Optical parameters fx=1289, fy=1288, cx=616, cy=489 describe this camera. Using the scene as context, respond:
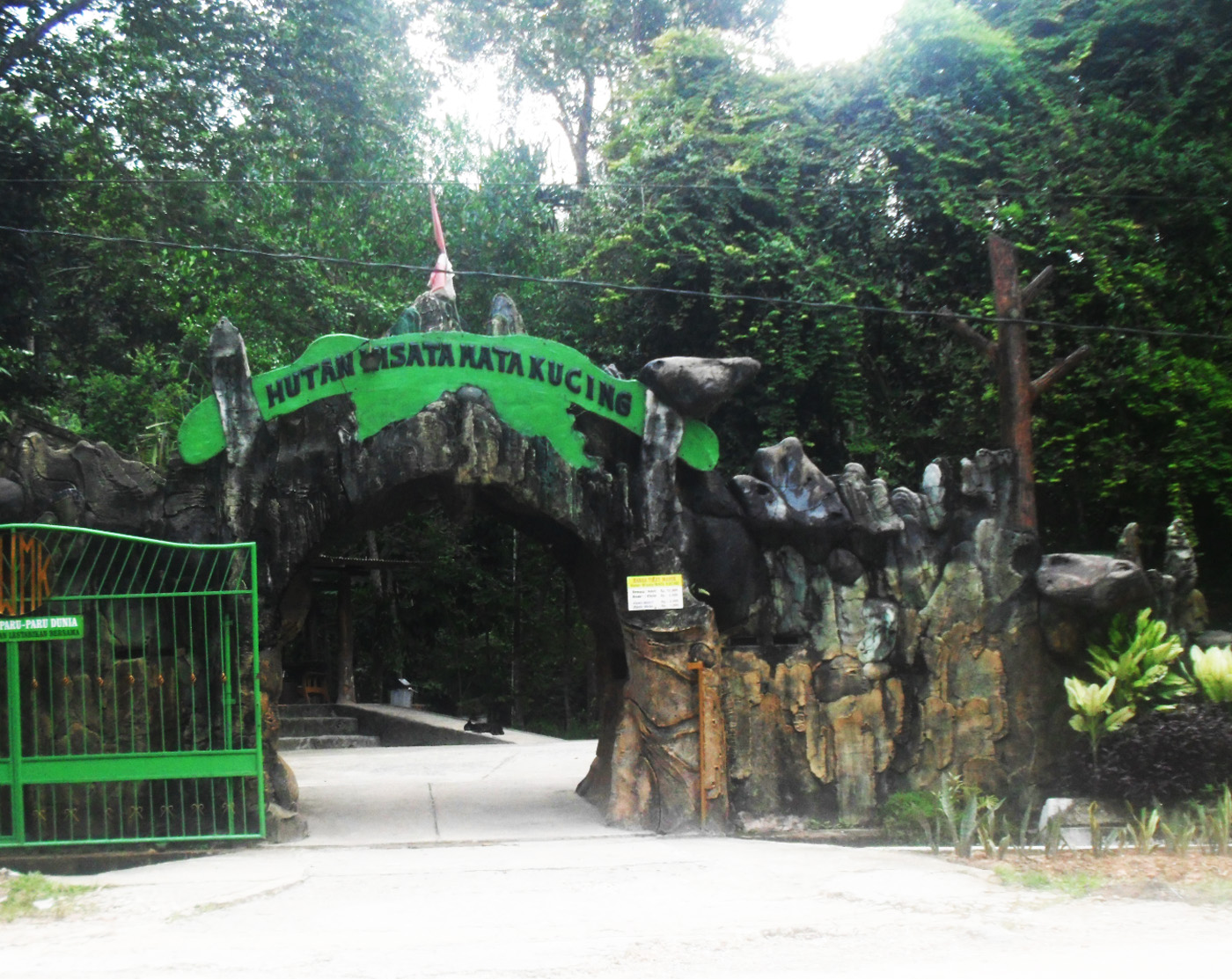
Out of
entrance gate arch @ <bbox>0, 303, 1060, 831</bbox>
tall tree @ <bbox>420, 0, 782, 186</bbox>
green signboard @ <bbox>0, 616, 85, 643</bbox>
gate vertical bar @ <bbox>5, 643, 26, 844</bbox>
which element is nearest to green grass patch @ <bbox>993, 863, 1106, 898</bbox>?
entrance gate arch @ <bbox>0, 303, 1060, 831</bbox>

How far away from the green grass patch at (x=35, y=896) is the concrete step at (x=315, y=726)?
38.8ft

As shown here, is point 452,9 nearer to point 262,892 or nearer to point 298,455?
point 298,455

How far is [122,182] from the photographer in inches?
707

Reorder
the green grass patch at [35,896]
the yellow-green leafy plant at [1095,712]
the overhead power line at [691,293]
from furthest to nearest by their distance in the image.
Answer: the overhead power line at [691,293] < the yellow-green leafy plant at [1095,712] < the green grass patch at [35,896]

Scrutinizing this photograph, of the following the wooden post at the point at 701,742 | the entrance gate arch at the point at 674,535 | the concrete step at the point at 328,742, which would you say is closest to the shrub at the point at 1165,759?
the entrance gate arch at the point at 674,535

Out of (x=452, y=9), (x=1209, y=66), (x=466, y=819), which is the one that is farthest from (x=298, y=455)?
(x=452, y=9)

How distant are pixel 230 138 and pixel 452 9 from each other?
34.7 feet

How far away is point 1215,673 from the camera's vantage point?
11180 mm

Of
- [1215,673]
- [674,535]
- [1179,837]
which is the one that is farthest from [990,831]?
[674,535]

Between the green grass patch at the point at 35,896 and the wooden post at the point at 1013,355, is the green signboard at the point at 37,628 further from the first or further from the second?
the wooden post at the point at 1013,355

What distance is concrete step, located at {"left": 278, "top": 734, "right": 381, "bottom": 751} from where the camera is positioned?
19.4 meters

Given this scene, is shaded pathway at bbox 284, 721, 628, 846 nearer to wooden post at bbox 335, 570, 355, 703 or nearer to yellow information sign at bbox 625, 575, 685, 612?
yellow information sign at bbox 625, 575, 685, 612

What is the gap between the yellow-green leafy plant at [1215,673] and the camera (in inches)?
440

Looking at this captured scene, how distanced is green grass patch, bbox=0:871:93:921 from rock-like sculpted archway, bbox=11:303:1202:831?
249 cm
